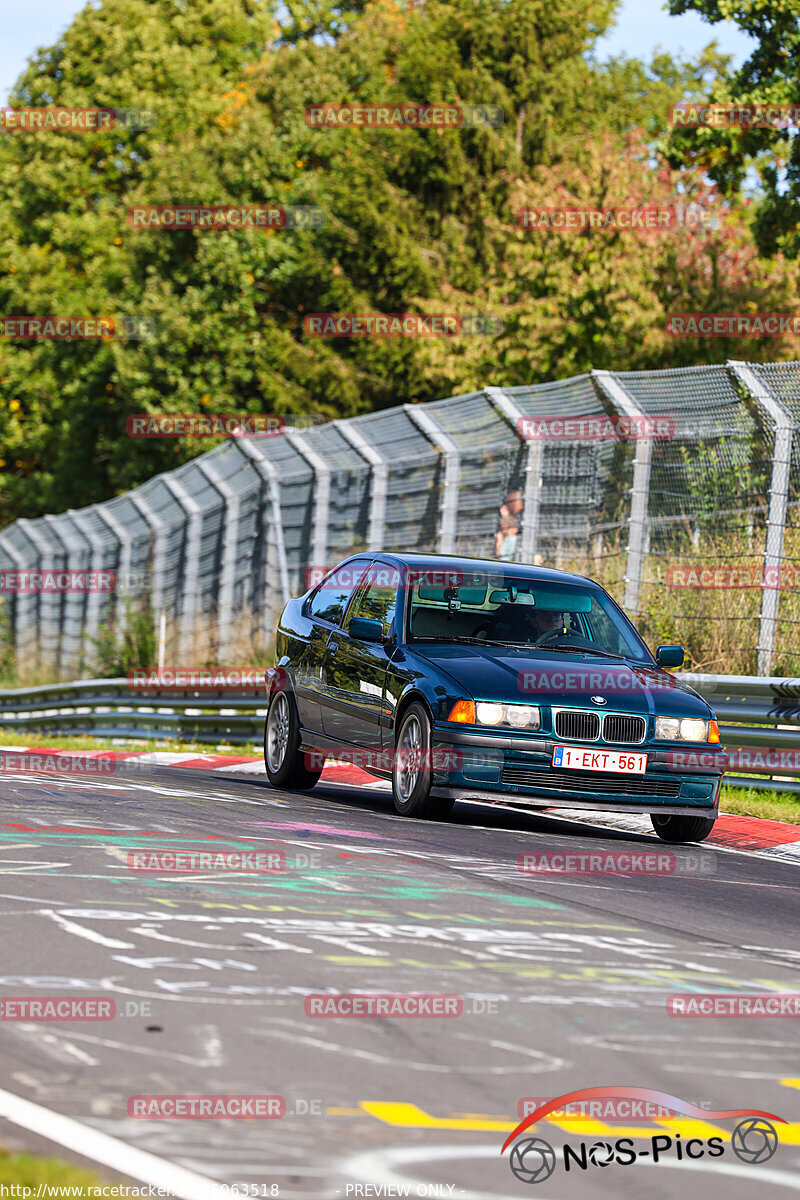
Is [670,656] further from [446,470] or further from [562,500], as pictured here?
[446,470]

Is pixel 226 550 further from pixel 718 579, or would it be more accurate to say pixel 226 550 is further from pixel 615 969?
pixel 615 969

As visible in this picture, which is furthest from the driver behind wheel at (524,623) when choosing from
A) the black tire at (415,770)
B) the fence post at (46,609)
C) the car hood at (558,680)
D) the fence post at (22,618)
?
the fence post at (22,618)

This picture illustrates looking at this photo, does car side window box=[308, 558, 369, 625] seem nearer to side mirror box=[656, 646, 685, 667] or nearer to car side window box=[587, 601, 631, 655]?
car side window box=[587, 601, 631, 655]

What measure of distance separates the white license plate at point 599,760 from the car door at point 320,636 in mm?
2417

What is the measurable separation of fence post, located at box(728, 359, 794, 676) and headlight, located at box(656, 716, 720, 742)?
13.3 feet

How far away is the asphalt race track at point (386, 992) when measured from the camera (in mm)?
4094

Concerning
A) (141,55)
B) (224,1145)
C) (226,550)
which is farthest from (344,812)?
(141,55)

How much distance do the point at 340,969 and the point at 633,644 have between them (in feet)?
20.5

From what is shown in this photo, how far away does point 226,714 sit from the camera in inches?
806

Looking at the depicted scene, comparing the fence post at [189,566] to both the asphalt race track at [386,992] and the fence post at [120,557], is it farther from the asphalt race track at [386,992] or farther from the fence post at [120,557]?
the asphalt race track at [386,992]

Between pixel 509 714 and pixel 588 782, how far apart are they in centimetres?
59

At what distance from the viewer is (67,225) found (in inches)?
2114

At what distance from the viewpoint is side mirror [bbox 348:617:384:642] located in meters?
11.3

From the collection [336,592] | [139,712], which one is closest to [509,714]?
[336,592]
